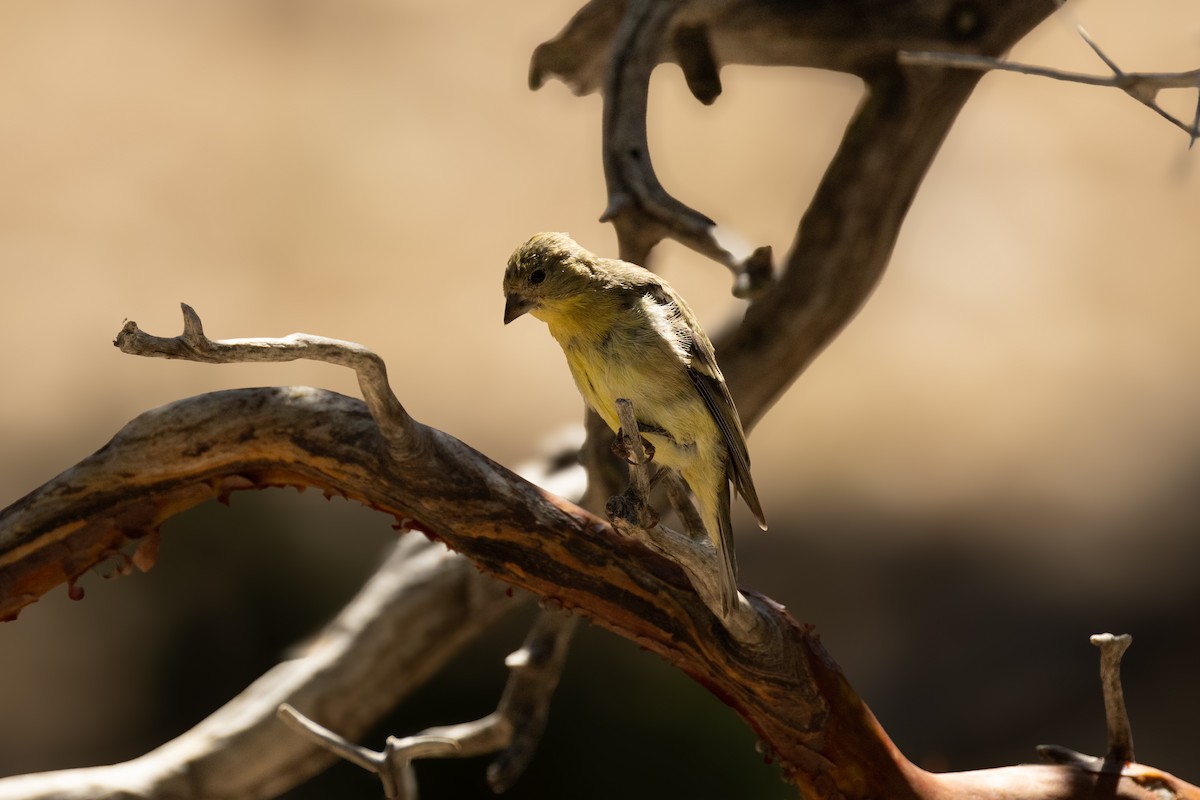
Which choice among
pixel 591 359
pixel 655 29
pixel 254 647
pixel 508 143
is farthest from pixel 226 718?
pixel 508 143

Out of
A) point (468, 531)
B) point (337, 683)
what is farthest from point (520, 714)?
point (468, 531)

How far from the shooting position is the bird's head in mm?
2779

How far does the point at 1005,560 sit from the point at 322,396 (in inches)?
203

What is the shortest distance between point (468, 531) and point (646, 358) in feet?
1.72

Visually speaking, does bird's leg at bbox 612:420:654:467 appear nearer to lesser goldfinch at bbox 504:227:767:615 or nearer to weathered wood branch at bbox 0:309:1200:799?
lesser goldfinch at bbox 504:227:767:615

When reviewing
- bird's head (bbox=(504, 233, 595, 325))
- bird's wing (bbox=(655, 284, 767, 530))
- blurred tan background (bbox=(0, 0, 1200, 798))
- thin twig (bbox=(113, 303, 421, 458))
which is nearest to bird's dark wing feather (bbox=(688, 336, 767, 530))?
bird's wing (bbox=(655, 284, 767, 530))

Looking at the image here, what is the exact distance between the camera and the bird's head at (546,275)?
2779 mm

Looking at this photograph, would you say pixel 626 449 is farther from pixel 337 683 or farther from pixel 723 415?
pixel 337 683

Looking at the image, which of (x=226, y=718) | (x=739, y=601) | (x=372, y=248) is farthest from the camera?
(x=372, y=248)

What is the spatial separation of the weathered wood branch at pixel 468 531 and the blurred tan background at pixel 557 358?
2937 mm

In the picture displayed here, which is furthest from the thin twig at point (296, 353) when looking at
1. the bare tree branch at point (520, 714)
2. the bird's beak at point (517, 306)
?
the bare tree branch at point (520, 714)

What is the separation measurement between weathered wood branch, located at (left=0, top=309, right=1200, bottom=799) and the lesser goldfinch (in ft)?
0.70

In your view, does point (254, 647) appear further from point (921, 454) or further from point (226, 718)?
point (921, 454)

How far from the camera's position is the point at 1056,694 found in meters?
6.39
